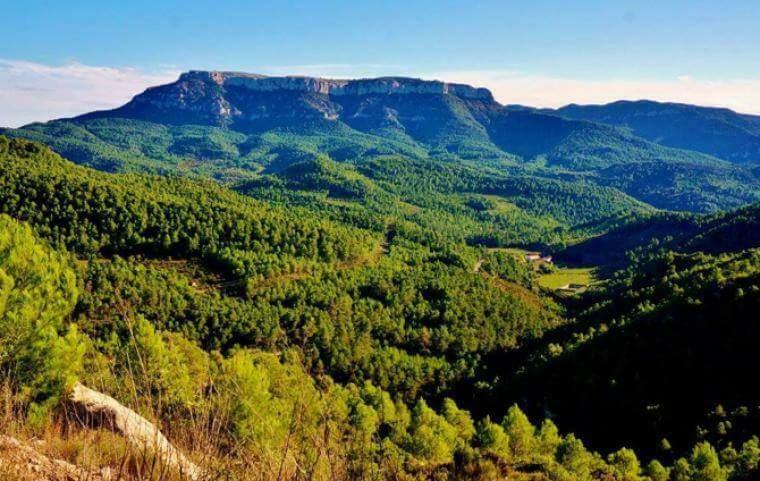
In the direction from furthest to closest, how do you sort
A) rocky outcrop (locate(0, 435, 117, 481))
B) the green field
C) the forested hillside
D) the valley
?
the green field → the forested hillside → the valley → rocky outcrop (locate(0, 435, 117, 481))

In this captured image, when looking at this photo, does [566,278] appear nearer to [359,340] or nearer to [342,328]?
[359,340]

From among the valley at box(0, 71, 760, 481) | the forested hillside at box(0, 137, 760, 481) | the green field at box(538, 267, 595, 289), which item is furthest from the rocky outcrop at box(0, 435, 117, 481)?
the green field at box(538, 267, 595, 289)

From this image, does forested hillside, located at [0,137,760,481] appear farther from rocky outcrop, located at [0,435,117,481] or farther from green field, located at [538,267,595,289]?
green field, located at [538,267,595,289]

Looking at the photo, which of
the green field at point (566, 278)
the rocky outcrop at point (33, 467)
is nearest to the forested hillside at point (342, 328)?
the rocky outcrop at point (33, 467)

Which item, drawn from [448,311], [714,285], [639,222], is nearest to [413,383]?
[448,311]

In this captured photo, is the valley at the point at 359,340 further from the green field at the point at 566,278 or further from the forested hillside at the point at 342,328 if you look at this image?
the green field at the point at 566,278

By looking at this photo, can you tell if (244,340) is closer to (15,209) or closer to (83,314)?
(83,314)

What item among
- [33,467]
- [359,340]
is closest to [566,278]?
[359,340]

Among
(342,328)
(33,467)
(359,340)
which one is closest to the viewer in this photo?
(33,467)
